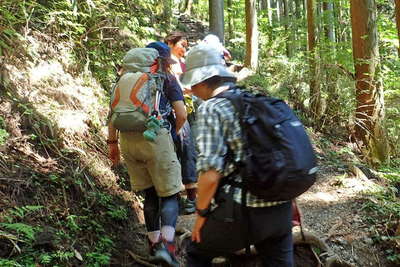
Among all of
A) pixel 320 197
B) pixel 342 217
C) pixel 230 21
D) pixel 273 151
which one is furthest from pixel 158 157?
pixel 230 21

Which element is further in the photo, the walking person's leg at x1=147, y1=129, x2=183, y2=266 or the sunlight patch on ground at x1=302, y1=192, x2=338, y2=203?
the sunlight patch on ground at x1=302, y1=192, x2=338, y2=203

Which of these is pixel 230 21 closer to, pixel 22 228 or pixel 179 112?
pixel 179 112

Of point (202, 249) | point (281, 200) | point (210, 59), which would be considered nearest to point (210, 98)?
point (210, 59)

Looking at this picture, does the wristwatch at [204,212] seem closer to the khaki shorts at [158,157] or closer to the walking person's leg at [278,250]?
the walking person's leg at [278,250]

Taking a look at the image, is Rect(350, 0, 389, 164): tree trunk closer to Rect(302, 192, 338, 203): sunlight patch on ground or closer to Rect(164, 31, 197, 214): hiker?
Rect(302, 192, 338, 203): sunlight patch on ground

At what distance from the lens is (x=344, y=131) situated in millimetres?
10469

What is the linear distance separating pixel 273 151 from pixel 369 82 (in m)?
6.57

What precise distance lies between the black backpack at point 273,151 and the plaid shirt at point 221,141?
0.05m

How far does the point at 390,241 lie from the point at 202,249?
3.41m

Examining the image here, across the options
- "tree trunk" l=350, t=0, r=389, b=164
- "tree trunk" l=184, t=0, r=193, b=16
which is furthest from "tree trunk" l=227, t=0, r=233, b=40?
"tree trunk" l=350, t=0, r=389, b=164

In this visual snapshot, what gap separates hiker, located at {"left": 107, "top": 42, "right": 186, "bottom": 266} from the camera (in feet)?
12.8

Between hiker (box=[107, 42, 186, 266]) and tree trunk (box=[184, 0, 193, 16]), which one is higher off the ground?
tree trunk (box=[184, 0, 193, 16])

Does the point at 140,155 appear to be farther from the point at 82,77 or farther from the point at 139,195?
the point at 82,77

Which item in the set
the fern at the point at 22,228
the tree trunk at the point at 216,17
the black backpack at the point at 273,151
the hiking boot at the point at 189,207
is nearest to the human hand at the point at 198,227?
the black backpack at the point at 273,151
